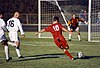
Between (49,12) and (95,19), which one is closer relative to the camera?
(95,19)

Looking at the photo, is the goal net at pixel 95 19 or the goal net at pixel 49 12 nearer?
the goal net at pixel 95 19

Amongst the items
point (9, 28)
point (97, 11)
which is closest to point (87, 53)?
point (9, 28)

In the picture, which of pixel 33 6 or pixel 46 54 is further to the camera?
pixel 33 6

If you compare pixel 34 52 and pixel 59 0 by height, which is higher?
pixel 59 0

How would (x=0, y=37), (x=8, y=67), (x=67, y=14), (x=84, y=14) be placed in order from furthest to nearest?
(x=84, y=14), (x=67, y=14), (x=0, y=37), (x=8, y=67)

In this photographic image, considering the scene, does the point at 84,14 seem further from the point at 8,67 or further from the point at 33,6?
the point at 8,67

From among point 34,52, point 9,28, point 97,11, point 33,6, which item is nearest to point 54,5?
point 97,11

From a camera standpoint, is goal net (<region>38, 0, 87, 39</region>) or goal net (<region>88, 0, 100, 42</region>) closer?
goal net (<region>88, 0, 100, 42</region>)

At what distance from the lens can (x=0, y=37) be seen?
15.5m

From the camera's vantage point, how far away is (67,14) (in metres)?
32.1

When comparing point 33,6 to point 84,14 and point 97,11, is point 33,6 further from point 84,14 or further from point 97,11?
point 97,11

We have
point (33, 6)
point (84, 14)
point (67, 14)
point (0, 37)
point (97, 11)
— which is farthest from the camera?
point (33, 6)

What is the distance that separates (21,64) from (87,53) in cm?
487

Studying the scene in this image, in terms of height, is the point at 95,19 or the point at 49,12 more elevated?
the point at 49,12
